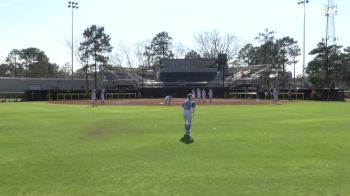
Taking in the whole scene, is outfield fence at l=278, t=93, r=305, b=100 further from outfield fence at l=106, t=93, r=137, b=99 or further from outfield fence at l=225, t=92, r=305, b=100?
outfield fence at l=106, t=93, r=137, b=99

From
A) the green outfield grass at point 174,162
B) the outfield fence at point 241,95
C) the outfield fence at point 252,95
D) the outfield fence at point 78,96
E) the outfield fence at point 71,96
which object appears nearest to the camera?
the green outfield grass at point 174,162

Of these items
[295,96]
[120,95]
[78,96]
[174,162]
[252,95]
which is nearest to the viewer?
[174,162]

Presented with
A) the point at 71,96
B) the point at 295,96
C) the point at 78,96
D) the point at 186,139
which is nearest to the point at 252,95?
the point at 295,96

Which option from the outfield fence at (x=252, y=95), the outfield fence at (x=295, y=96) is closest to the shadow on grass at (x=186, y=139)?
the outfield fence at (x=252, y=95)

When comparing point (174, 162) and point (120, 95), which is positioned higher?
point (120, 95)

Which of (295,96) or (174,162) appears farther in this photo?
(295,96)

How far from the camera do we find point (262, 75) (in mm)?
110688

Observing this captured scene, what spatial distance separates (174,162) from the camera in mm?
13977

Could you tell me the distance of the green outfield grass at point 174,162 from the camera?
10.8m

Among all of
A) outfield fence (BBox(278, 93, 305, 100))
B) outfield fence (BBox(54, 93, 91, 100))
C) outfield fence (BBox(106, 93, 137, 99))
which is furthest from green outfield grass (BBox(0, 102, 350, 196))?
outfield fence (BBox(106, 93, 137, 99))

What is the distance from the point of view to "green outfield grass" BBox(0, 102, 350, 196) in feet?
35.3

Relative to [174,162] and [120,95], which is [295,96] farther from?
[174,162]

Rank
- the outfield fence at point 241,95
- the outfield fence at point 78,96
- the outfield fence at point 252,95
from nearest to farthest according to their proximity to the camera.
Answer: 1. the outfield fence at point 252,95
2. the outfield fence at point 78,96
3. the outfield fence at point 241,95

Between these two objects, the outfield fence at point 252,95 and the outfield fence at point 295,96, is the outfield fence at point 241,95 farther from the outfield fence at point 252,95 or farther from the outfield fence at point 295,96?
the outfield fence at point 295,96
